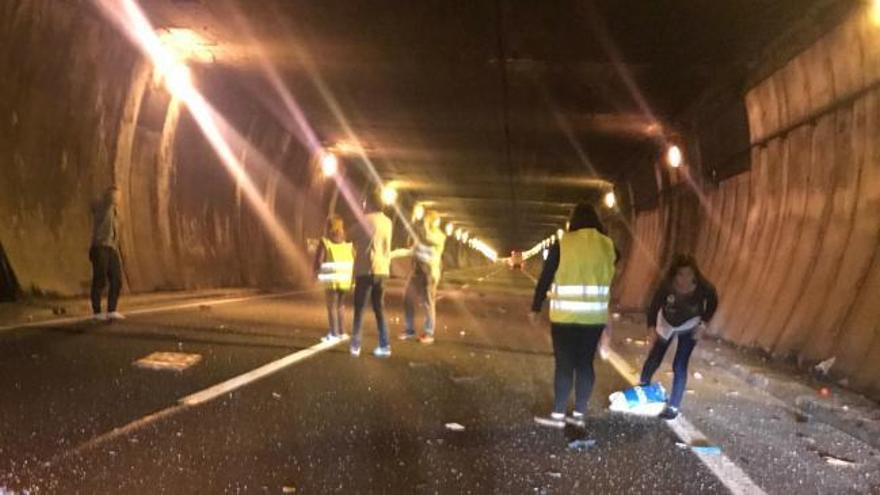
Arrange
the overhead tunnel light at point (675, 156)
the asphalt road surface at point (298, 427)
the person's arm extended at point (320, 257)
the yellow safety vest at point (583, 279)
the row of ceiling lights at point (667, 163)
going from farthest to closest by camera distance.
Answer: the overhead tunnel light at point (675, 156) → the person's arm extended at point (320, 257) → the row of ceiling lights at point (667, 163) → the yellow safety vest at point (583, 279) → the asphalt road surface at point (298, 427)

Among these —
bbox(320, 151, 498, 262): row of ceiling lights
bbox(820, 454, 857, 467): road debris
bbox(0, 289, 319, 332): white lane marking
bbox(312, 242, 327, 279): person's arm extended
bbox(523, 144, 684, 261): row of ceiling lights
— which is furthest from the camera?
bbox(320, 151, 498, 262): row of ceiling lights

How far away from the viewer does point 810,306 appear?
1124 centimetres

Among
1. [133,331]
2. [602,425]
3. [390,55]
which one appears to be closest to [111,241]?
[133,331]

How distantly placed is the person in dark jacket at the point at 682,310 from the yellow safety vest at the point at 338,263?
4.46 meters

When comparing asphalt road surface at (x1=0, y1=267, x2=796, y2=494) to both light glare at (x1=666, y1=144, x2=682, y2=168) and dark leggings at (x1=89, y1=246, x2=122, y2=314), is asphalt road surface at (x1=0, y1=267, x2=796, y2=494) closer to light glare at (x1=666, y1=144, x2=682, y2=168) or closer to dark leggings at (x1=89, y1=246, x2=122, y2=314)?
dark leggings at (x1=89, y1=246, x2=122, y2=314)

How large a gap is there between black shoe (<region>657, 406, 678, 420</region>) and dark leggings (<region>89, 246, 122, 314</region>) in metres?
8.17

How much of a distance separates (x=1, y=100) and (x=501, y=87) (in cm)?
879

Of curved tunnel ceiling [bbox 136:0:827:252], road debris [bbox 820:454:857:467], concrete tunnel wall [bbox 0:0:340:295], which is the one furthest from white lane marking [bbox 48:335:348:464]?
concrete tunnel wall [bbox 0:0:340:295]

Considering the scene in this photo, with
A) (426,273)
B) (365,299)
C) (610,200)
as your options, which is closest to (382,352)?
(365,299)

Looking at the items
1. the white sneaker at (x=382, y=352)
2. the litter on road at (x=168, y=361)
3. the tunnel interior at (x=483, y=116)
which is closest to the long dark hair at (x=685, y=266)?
the tunnel interior at (x=483, y=116)

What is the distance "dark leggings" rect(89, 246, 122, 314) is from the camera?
1234cm

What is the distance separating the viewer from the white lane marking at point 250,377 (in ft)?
24.4

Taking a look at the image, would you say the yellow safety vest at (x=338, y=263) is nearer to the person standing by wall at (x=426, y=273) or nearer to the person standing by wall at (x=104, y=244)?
the person standing by wall at (x=426, y=273)

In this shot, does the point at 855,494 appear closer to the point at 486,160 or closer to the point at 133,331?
the point at 133,331
